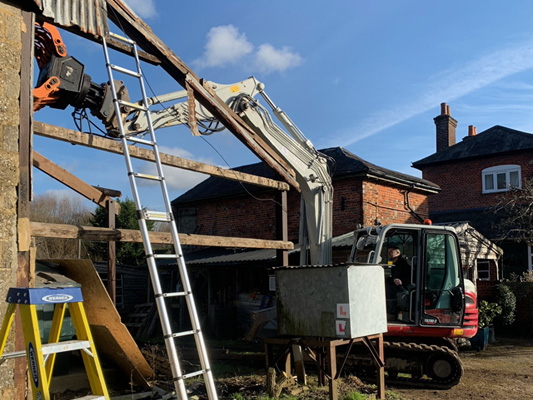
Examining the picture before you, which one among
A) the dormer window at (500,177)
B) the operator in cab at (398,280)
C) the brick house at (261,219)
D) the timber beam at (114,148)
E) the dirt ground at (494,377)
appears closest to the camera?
the timber beam at (114,148)

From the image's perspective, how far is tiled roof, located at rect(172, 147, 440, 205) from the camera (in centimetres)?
1636

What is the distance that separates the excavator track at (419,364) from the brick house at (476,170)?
582 inches

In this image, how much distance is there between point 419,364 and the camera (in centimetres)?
903

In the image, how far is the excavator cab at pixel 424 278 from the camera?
9.23 meters

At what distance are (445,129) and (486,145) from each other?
2870 mm

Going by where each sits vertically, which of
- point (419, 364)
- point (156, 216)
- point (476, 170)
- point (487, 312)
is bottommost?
point (419, 364)

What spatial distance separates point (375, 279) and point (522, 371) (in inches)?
207

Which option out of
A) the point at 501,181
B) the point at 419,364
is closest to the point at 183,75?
the point at 419,364

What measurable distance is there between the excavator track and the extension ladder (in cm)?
625

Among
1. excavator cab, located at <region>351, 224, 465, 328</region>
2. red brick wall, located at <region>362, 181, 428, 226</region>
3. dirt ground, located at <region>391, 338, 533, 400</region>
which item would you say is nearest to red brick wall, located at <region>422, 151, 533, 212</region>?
red brick wall, located at <region>362, 181, 428, 226</region>

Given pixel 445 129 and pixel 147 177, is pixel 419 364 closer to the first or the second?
pixel 147 177

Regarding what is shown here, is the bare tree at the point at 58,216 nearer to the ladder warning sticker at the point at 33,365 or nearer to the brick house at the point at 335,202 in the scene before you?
the brick house at the point at 335,202

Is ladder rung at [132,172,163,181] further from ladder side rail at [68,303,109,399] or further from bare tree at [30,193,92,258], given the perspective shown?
bare tree at [30,193,92,258]

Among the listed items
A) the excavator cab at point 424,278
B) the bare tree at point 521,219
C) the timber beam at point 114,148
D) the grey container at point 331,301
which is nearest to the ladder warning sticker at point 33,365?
the timber beam at point 114,148
